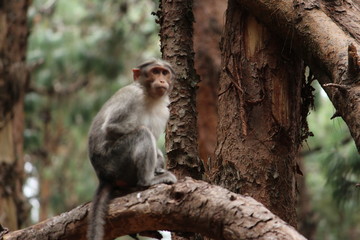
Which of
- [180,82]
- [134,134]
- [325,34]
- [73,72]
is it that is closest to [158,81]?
[180,82]

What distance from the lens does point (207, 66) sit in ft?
36.6

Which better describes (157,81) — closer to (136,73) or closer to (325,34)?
(136,73)

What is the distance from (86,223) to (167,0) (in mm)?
2320

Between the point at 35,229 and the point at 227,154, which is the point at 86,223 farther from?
the point at 227,154

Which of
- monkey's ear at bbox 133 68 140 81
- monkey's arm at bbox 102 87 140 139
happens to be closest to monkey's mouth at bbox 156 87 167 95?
monkey's arm at bbox 102 87 140 139

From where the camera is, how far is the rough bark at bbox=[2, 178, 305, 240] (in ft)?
12.5

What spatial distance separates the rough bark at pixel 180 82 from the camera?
577cm

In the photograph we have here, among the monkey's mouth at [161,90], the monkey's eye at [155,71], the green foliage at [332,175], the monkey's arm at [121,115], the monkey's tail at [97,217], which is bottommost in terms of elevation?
the green foliage at [332,175]

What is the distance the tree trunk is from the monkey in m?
Result: 3.54

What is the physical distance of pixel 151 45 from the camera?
16.5 m

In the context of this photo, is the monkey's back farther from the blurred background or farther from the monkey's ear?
the blurred background

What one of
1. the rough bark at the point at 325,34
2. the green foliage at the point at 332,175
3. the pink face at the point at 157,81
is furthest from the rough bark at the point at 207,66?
the rough bark at the point at 325,34

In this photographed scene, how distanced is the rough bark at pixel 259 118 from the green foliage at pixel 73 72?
7181 mm

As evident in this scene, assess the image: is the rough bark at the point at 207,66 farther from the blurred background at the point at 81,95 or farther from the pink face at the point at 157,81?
the pink face at the point at 157,81
